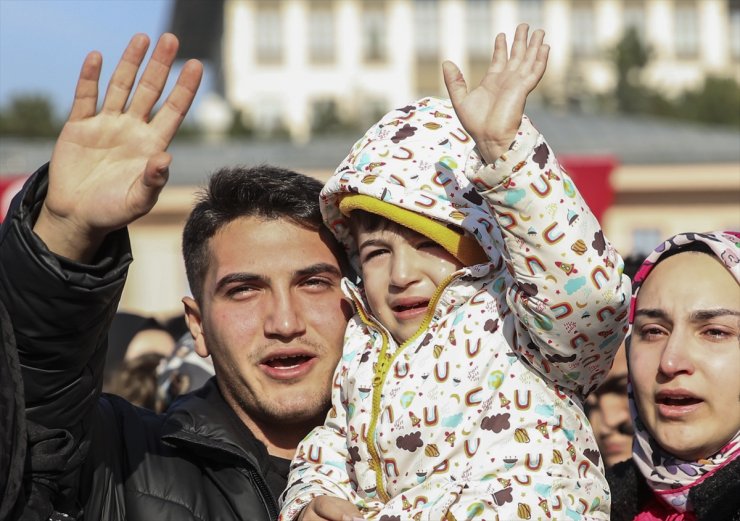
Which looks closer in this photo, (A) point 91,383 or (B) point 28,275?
(B) point 28,275

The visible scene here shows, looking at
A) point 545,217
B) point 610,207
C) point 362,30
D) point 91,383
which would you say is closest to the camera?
point 545,217

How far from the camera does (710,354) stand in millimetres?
3205

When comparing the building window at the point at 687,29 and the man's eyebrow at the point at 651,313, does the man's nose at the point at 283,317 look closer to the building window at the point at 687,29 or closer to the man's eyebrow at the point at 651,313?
the man's eyebrow at the point at 651,313

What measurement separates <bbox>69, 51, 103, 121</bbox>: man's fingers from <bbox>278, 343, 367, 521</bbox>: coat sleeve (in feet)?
3.23

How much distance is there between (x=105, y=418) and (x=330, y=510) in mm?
Result: 772

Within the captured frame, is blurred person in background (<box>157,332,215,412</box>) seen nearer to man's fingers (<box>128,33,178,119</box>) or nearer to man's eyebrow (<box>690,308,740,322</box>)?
man's fingers (<box>128,33,178,119</box>)

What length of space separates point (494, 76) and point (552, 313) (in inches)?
22.1

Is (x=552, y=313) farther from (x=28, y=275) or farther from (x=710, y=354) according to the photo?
(x=28, y=275)

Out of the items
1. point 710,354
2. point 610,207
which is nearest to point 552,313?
point 710,354

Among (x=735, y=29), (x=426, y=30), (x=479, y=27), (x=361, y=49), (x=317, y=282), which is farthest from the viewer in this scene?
(x=735, y=29)

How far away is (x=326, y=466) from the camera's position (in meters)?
3.40

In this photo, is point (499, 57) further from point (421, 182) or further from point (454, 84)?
point (421, 182)

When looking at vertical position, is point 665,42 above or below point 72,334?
below

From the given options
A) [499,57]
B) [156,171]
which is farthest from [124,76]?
[499,57]
